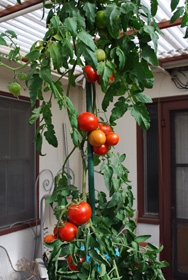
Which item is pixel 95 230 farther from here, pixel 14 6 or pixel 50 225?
pixel 50 225

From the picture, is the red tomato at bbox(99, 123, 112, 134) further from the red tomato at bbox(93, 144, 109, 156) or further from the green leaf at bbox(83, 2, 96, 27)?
the green leaf at bbox(83, 2, 96, 27)

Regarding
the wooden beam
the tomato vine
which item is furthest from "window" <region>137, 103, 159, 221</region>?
the tomato vine

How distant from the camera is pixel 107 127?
1.16m

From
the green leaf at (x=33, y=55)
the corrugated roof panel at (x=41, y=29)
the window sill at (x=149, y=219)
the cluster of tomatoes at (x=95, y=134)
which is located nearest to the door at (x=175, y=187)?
the window sill at (x=149, y=219)

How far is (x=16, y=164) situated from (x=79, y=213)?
316 centimetres

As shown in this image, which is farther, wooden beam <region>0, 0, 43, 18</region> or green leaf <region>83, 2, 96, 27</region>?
wooden beam <region>0, 0, 43, 18</region>

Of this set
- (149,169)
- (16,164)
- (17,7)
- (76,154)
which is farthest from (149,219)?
(17,7)

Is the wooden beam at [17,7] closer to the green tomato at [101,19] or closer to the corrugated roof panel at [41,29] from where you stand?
the corrugated roof panel at [41,29]

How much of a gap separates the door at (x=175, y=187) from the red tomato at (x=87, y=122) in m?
3.32

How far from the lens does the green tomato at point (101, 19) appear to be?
1.08m

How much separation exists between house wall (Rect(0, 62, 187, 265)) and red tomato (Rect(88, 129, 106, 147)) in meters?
3.00

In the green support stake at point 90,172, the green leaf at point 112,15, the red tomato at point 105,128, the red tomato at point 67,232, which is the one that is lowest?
the red tomato at point 67,232

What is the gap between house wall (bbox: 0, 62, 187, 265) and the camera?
155 inches

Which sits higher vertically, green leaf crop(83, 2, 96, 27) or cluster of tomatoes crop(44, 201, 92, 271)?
green leaf crop(83, 2, 96, 27)
